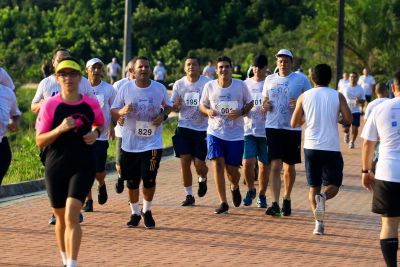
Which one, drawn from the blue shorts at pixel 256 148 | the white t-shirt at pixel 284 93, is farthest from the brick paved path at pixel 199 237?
the white t-shirt at pixel 284 93

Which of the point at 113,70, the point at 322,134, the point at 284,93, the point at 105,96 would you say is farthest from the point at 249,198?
the point at 113,70

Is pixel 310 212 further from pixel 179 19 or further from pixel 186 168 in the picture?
pixel 179 19

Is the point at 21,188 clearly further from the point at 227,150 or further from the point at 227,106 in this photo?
the point at 227,106

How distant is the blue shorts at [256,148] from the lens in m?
15.5

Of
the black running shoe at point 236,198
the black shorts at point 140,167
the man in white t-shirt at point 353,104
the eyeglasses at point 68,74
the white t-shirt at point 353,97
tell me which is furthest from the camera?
the white t-shirt at point 353,97

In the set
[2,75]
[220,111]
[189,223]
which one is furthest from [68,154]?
[220,111]

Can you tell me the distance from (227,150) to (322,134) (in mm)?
2129

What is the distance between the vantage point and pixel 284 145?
578 inches

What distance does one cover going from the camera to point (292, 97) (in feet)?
47.9

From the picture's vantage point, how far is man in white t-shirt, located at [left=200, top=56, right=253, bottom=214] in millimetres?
14781

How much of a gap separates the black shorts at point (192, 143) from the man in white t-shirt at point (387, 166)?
18.2 feet

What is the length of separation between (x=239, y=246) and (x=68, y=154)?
2.90 metres

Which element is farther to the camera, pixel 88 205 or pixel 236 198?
pixel 236 198

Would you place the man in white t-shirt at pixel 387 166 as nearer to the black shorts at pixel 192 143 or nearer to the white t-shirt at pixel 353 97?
the black shorts at pixel 192 143
